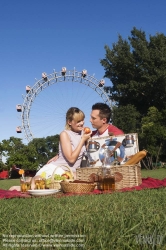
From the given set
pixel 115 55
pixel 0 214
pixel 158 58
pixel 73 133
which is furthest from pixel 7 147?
pixel 0 214

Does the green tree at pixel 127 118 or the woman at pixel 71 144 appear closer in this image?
the woman at pixel 71 144

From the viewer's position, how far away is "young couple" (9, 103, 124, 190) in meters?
4.46

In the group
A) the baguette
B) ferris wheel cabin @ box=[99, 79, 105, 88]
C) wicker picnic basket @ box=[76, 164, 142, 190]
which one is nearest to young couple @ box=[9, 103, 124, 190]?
wicker picnic basket @ box=[76, 164, 142, 190]

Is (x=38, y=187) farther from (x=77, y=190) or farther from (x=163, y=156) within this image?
(x=163, y=156)

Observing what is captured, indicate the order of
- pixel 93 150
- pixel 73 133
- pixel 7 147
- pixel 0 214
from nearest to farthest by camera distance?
pixel 0 214, pixel 93 150, pixel 73 133, pixel 7 147

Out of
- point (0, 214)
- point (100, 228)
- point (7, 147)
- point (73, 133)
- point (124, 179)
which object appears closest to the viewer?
point (100, 228)

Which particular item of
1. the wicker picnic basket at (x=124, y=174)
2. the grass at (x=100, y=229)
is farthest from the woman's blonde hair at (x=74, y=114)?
the grass at (x=100, y=229)

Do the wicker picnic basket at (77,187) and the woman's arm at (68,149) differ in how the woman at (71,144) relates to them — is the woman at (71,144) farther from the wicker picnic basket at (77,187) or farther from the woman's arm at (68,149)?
the wicker picnic basket at (77,187)

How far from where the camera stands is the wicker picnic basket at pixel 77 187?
146 inches

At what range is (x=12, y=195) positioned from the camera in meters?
3.66

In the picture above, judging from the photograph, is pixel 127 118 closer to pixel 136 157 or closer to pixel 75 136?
pixel 75 136

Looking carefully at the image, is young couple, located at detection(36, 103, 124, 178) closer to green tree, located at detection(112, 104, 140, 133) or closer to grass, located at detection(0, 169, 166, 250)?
grass, located at detection(0, 169, 166, 250)

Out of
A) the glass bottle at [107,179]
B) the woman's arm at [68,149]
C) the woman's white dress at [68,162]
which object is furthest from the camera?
the woman's white dress at [68,162]

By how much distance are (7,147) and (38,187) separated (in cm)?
3366
